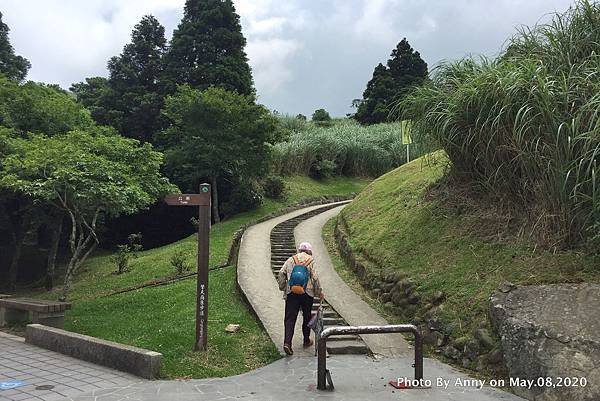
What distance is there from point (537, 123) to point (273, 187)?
17.5 m

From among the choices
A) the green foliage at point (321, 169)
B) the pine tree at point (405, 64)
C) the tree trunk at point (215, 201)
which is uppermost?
the pine tree at point (405, 64)

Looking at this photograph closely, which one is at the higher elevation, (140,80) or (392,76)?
(392,76)

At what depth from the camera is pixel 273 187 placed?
24.1 m

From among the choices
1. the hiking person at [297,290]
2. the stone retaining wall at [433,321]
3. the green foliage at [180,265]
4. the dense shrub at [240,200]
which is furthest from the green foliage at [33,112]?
the hiking person at [297,290]

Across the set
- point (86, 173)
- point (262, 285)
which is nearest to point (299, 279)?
point (262, 285)

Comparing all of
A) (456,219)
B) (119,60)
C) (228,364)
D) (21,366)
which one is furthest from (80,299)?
(119,60)

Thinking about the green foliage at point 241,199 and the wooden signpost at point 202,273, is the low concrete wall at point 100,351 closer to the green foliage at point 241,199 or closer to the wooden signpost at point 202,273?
the wooden signpost at point 202,273

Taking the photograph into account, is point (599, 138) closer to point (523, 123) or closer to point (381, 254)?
point (523, 123)

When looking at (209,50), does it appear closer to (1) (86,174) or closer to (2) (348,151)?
(2) (348,151)

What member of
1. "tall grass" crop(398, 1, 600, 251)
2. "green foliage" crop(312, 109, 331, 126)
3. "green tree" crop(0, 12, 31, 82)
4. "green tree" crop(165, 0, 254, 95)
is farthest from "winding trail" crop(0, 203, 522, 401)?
"green foliage" crop(312, 109, 331, 126)

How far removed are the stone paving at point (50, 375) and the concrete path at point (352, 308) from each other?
337cm

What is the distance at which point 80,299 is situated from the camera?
12.7 metres

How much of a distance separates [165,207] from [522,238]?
60.7 ft

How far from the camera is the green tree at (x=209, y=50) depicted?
25000mm
